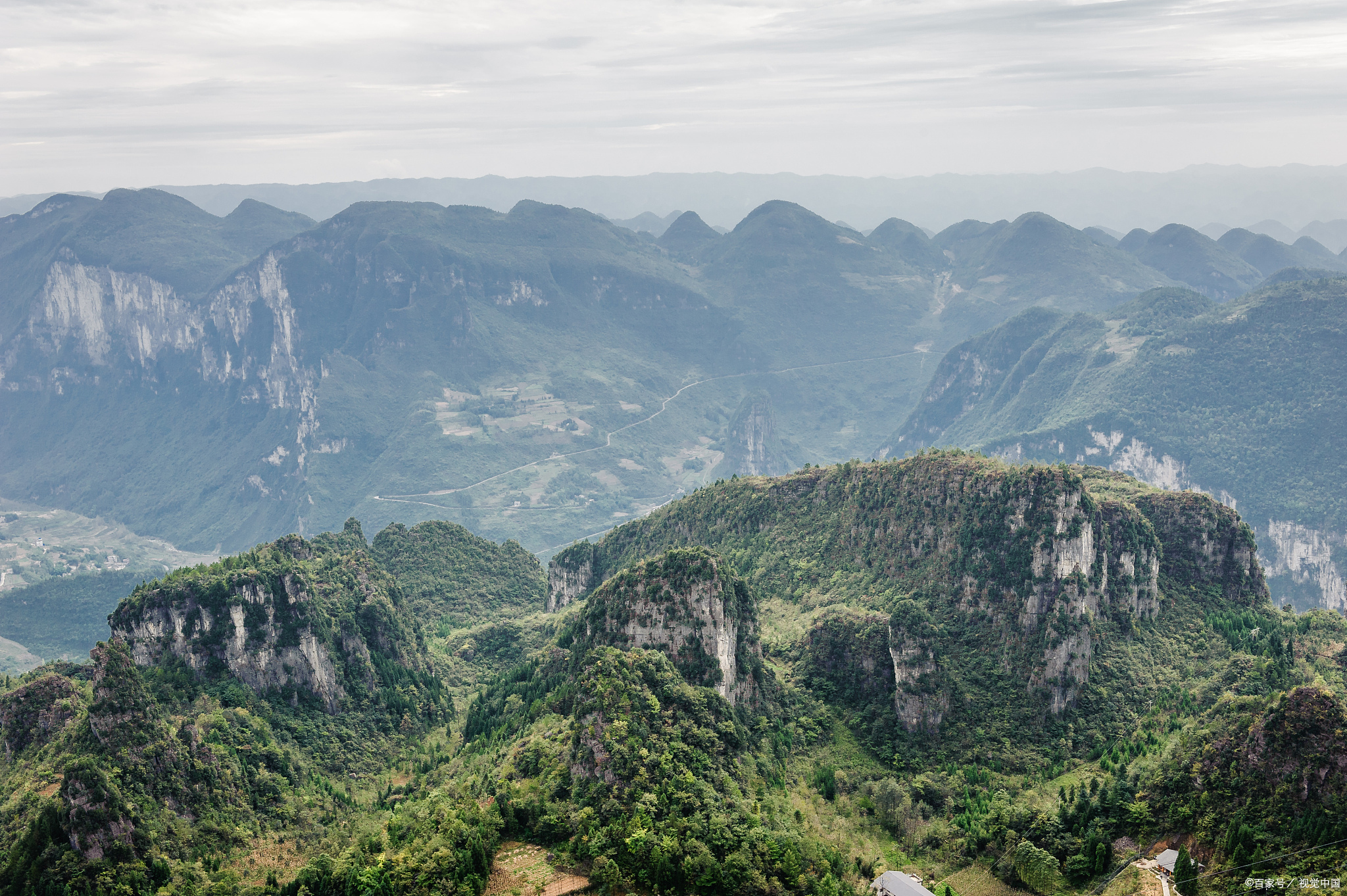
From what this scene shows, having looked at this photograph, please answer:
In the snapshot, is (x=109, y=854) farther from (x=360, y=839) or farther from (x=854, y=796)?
(x=854, y=796)

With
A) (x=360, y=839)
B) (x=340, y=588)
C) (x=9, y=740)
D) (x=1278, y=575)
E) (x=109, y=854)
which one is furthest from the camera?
(x=1278, y=575)

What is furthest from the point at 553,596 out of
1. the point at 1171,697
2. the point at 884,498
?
the point at 1171,697

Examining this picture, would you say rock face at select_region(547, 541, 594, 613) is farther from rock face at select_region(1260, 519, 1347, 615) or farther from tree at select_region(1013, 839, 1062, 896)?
rock face at select_region(1260, 519, 1347, 615)

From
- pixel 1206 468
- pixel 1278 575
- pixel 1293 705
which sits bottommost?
pixel 1278 575

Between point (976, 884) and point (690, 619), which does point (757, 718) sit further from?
point (976, 884)

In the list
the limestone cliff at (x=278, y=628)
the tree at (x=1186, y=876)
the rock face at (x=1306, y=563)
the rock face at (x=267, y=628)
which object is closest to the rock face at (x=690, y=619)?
the limestone cliff at (x=278, y=628)

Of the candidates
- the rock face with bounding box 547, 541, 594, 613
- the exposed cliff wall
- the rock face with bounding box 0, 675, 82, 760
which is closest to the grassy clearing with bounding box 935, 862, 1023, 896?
the exposed cliff wall

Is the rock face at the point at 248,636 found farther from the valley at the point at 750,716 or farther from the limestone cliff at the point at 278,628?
the valley at the point at 750,716
